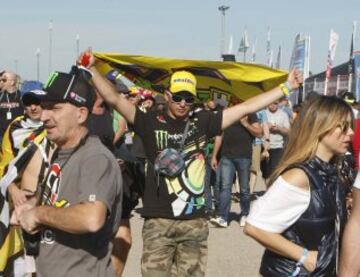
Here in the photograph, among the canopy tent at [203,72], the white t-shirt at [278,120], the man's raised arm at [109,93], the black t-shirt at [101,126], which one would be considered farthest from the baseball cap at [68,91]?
the white t-shirt at [278,120]

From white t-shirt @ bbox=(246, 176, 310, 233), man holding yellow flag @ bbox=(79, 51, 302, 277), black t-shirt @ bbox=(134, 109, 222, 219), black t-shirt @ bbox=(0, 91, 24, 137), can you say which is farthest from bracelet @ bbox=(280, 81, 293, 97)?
black t-shirt @ bbox=(0, 91, 24, 137)

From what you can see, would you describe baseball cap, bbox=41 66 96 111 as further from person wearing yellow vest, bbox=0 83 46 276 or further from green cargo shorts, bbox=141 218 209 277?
green cargo shorts, bbox=141 218 209 277

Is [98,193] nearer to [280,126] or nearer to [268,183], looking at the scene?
[268,183]

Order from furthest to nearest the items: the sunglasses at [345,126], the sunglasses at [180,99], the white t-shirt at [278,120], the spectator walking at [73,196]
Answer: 1. the white t-shirt at [278,120]
2. the sunglasses at [180,99]
3. the sunglasses at [345,126]
4. the spectator walking at [73,196]

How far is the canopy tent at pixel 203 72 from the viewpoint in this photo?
5.98 meters

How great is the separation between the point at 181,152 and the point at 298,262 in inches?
86.7

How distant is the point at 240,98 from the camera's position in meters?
6.28

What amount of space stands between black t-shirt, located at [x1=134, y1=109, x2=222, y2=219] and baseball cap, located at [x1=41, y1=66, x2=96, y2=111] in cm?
180

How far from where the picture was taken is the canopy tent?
5984 millimetres

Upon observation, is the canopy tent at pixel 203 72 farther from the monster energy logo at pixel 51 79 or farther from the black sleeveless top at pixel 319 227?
the black sleeveless top at pixel 319 227

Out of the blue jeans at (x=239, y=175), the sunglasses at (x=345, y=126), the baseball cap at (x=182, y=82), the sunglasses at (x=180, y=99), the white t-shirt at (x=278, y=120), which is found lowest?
the blue jeans at (x=239, y=175)

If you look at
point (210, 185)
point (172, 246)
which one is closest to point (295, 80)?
point (172, 246)

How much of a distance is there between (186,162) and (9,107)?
5389mm

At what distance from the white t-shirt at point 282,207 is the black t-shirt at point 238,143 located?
6.99 metres
